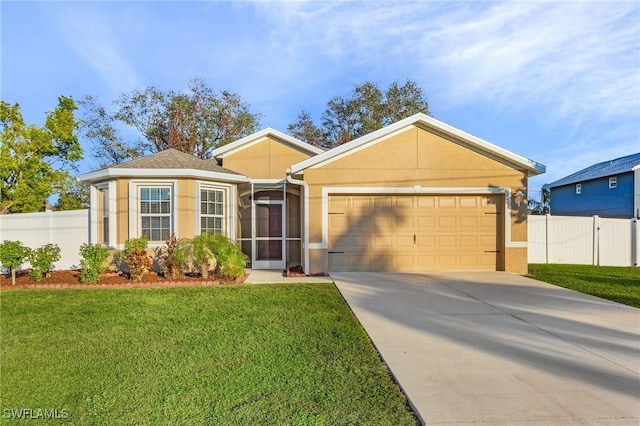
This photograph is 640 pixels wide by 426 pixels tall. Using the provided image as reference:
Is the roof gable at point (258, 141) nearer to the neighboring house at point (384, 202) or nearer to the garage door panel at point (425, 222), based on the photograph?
the neighboring house at point (384, 202)

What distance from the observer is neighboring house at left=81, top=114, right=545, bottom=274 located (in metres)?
10.3

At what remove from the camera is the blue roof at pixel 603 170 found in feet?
66.3

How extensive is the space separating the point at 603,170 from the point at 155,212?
2443cm

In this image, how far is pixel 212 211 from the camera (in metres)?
11.0

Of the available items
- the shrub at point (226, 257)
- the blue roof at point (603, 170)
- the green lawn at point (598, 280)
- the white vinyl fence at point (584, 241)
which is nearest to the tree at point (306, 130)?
the blue roof at point (603, 170)

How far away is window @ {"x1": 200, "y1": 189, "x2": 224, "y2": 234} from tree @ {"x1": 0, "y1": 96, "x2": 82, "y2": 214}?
10.6 m

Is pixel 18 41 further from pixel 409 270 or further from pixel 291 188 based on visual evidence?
pixel 409 270

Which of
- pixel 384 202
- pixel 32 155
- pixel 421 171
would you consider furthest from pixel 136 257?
pixel 32 155

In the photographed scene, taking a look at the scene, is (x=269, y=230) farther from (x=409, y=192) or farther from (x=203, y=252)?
(x=409, y=192)

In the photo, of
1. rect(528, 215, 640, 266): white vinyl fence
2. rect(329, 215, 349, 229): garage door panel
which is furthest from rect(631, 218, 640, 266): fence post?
rect(329, 215, 349, 229): garage door panel

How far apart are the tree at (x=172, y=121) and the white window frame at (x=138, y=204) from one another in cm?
1491

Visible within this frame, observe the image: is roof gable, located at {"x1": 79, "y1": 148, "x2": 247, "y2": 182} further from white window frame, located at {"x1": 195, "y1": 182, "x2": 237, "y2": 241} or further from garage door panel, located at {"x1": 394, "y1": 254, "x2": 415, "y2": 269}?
garage door panel, located at {"x1": 394, "y1": 254, "x2": 415, "y2": 269}

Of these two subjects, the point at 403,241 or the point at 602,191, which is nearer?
the point at 403,241

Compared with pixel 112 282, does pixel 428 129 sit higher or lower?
higher
